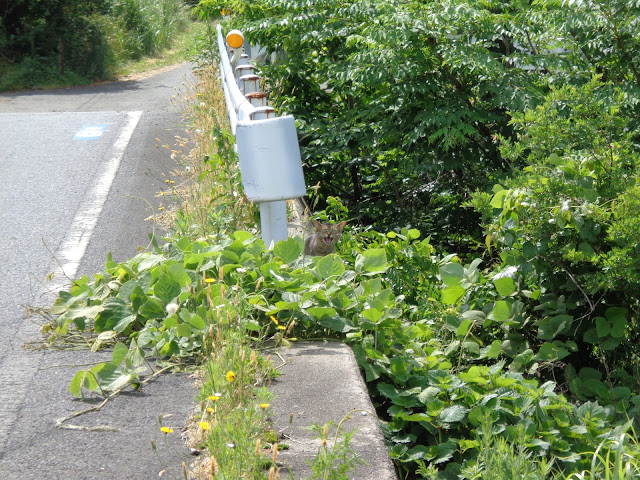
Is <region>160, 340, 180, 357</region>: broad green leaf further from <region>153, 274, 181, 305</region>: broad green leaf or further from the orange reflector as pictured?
the orange reflector

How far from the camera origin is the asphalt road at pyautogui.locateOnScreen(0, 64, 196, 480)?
9.37 feet

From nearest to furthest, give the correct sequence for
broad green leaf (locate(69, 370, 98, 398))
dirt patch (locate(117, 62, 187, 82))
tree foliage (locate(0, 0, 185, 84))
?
1. broad green leaf (locate(69, 370, 98, 398))
2. tree foliage (locate(0, 0, 185, 84))
3. dirt patch (locate(117, 62, 187, 82))

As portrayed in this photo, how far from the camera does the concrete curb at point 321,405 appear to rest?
275 cm

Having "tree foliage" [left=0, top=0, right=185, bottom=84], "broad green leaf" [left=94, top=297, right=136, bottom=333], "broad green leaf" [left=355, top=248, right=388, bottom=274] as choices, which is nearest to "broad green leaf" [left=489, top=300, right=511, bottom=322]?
"broad green leaf" [left=355, top=248, right=388, bottom=274]

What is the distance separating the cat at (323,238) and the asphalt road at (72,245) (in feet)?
4.30

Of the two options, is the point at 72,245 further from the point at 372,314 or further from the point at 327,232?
the point at 372,314

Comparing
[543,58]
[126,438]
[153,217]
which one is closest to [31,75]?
[153,217]

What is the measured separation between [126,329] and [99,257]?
1.72 metres

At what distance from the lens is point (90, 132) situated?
978 centimetres

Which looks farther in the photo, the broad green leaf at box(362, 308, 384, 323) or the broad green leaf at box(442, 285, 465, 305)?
the broad green leaf at box(442, 285, 465, 305)

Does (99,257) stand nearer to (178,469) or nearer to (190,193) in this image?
(190,193)

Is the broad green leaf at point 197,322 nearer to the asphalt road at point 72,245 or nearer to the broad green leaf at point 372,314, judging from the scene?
the asphalt road at point 72,245

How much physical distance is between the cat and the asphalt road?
1.31 m

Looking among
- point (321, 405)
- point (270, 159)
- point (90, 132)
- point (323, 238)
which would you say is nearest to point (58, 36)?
point (90, 132)
